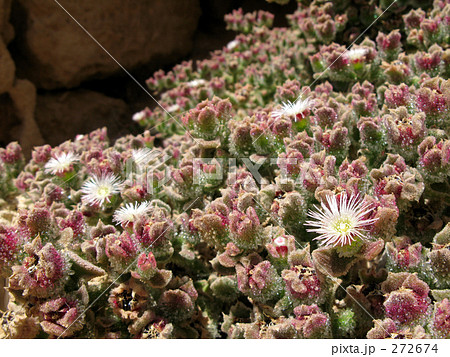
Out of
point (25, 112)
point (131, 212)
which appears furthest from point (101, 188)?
point (25, 112)

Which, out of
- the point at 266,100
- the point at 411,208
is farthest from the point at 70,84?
the point at 411,208

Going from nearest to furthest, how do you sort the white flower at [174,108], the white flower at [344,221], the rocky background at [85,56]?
the white flower at [344,221] → the white flower at [174,108] → the rocky background at [85,56]

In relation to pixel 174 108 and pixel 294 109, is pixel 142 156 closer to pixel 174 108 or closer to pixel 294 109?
pixel 294 109

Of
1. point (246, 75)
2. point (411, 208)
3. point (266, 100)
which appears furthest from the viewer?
point (246, 75)

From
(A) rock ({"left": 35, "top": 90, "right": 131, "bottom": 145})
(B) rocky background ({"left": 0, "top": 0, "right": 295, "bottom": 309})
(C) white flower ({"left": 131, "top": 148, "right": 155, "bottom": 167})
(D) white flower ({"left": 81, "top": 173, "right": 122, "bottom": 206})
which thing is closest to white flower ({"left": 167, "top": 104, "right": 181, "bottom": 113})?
(B) rocky background ({"left": 0, "top": 0, "right": 295, "bottom": 309})

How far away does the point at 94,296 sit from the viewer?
145 cm

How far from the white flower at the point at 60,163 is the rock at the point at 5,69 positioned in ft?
5.23

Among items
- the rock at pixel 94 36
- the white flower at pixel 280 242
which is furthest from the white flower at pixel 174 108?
the white flower at pixel 280 242

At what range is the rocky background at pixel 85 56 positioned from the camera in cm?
355

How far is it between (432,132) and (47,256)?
4.98 feet

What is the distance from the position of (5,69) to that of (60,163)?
1.75 m

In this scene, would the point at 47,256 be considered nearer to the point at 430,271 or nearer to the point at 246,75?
the point at 430,271

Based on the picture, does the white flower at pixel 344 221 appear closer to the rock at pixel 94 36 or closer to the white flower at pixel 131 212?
the white flower at pixel 131 212
